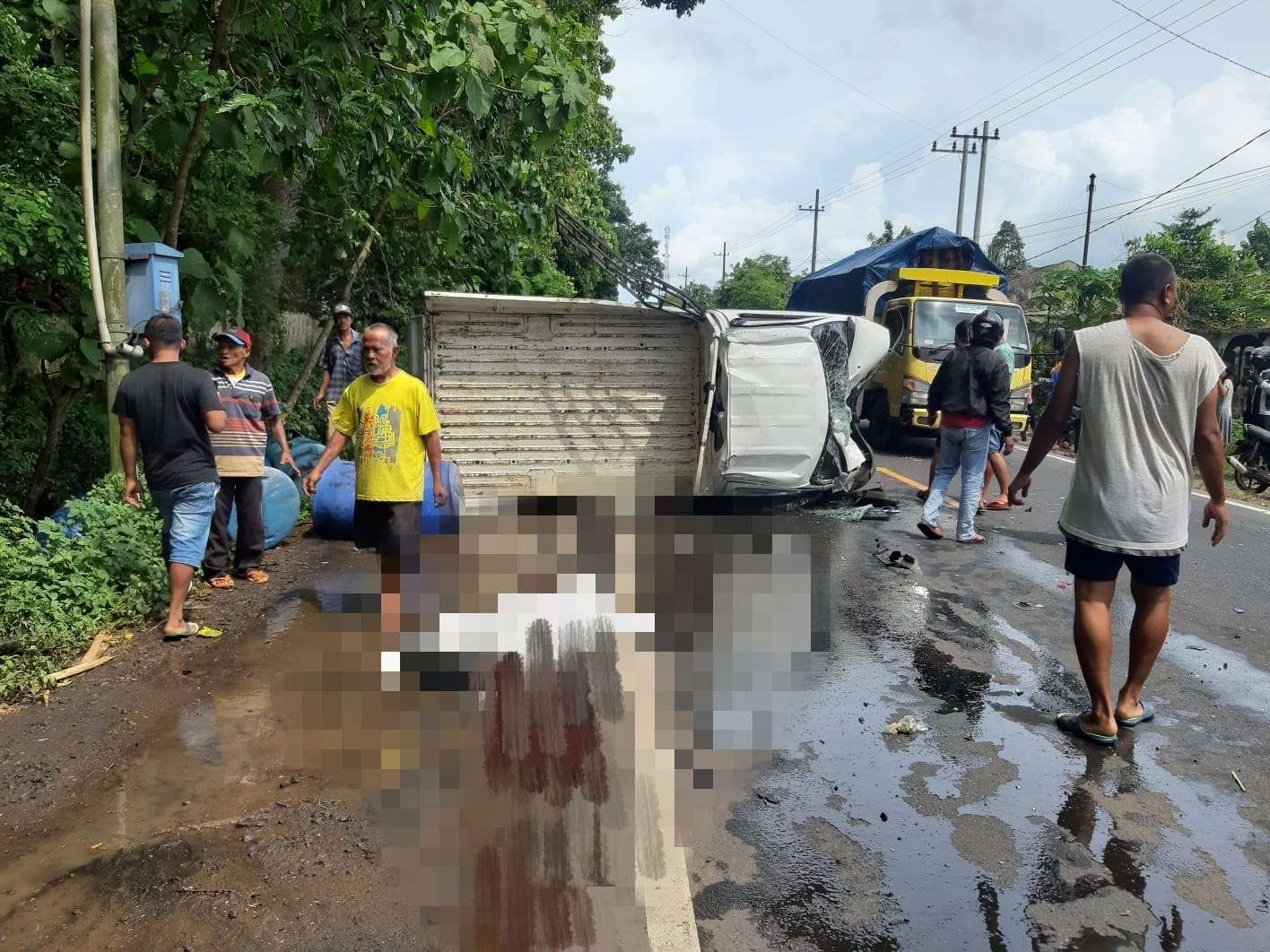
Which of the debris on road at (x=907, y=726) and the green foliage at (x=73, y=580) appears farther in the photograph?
the green foliage at (x=73, y=580)

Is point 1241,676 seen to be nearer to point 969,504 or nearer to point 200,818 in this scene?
point 969,504

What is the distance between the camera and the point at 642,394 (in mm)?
9906

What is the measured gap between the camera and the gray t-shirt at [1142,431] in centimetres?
357

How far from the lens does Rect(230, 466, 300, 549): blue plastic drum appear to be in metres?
6.70

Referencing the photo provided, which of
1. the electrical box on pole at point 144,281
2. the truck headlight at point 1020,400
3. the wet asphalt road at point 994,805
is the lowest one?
the wet asphalt road at point 994,805

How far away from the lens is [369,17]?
6.05 metres

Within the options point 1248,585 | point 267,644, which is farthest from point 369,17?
point 1248,585

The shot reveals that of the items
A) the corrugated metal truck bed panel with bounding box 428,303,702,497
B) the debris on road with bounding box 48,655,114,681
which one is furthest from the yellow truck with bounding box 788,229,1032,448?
the debris on road with bounding box 48,655,114,681

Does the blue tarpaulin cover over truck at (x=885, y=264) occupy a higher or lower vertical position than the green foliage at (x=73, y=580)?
higher

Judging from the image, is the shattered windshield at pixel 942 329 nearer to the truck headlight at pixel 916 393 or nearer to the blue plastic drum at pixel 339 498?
the truck headlight at pixel 916 393

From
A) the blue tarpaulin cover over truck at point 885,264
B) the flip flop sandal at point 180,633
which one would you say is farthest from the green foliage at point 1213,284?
the flip flop sandal at point 180,633

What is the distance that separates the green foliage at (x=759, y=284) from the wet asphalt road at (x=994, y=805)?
155ft

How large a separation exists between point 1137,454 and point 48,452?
7415 mm

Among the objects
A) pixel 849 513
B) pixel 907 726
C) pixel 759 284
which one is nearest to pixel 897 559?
pixel 849 513
